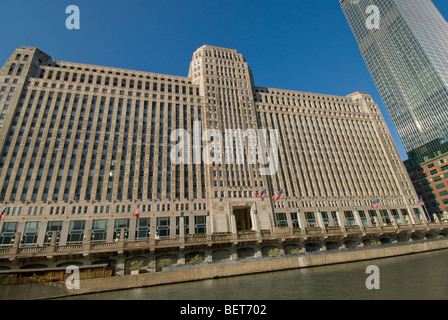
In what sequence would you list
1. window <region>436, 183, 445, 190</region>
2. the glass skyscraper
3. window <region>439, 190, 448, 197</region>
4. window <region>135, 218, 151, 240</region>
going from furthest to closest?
the glass skyscraper, window <region>436, 183, 445, 190</region>, window <region>439, 190, 448, 197</region>, window <region>135, 218, 151, 240</region>

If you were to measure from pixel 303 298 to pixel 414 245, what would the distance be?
1863 inches

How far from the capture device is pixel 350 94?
434ft

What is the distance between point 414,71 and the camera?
176 metres

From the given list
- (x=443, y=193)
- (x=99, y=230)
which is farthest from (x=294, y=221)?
(x=443, y=193)

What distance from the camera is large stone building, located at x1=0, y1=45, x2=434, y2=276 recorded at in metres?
65.8

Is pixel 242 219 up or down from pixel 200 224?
up

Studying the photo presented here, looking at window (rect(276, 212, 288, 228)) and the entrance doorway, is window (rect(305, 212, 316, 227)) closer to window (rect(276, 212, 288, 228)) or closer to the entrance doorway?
window (rect(276, 212, 288, 228))

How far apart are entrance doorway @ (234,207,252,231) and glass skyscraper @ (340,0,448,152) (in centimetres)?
15121

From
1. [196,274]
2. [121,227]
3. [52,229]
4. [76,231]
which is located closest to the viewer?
[196,274]

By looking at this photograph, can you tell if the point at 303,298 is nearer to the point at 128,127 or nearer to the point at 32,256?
the point at 32,256

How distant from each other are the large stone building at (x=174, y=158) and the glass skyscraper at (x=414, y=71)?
82.4 meters

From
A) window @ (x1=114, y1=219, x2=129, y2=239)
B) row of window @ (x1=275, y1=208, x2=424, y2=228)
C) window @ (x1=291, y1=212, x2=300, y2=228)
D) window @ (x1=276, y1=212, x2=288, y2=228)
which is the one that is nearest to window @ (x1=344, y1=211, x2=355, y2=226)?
row of window @ (x1=275, y1=208, x2=424, y2=228)

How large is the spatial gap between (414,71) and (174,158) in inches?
7471

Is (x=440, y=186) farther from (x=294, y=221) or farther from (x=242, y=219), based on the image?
(x=242, y=219)
